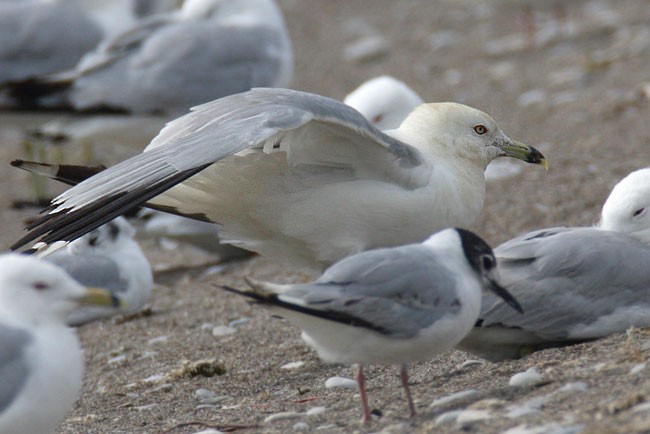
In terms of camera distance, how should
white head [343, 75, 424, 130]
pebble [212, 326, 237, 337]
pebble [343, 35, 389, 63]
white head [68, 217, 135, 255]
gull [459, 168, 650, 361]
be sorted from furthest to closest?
pebble [343, 35, 389, 63] → white head [343, 75, 424, 130] → white head [68, 217, 135, 255] → pebble [212, 326, 237, 337] → gull [459, 168, 650, 361]

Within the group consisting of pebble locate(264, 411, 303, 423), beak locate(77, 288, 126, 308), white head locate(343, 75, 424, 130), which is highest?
white head locate(343, 75, 424, 130)

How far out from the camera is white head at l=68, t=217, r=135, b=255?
6.43 meters

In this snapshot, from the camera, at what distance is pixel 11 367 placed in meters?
3.32

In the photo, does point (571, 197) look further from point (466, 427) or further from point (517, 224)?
point (466, 427)

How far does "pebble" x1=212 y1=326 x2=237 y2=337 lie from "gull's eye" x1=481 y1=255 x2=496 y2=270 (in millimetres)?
2046

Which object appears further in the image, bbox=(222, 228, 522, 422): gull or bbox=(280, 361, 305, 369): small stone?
bbox=(280, 361, 305, 369): small stone

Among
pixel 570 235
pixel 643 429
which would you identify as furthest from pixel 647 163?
pixel 643 429

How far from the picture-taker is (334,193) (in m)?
4.75

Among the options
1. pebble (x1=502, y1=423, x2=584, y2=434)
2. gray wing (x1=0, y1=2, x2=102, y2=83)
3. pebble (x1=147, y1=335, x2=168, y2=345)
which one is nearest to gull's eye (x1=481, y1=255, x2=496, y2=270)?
pebble (x1=502, y1=423, x2=584, y2=434)

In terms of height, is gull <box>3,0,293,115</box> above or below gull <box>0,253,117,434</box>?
above

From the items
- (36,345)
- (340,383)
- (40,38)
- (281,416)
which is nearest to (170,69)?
(40,38)

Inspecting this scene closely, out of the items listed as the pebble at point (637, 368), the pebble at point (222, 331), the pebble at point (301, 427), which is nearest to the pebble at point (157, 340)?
the pebble at point (222, 331)

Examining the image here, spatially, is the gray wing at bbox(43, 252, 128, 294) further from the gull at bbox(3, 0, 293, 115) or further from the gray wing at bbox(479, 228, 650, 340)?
the gray wing at bbox(479, 228, 650, 340)

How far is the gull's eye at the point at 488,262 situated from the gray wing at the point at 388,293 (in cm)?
18
